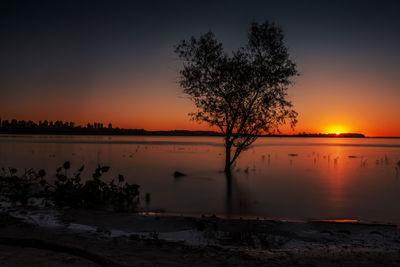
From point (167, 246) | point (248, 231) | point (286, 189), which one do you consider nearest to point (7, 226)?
point (167, 246)

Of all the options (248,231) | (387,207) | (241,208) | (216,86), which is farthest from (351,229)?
(216,86)

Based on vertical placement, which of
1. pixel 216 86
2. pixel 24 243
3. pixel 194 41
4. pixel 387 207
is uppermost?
pixel 194 41

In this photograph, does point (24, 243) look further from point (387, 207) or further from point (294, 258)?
point (387, 207)

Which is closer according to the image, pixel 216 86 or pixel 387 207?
pixel 387 207

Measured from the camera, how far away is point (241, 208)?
14.9m

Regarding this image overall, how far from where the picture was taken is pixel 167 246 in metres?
7.48

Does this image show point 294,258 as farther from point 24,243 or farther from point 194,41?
point 194,41

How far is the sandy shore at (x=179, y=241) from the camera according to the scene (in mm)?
6414

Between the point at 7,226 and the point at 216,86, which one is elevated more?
the point at 216,86

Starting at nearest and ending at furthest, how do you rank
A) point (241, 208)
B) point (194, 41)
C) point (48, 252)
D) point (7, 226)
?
point (48, 252), point (7, 226), point (241, 208), point (194, 41)

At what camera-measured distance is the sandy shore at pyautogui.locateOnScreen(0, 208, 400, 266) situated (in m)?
6.41

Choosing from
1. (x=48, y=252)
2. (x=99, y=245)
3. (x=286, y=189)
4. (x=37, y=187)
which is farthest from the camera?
(x=286, y=189)

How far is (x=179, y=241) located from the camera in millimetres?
8102

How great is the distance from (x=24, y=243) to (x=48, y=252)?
785mm
